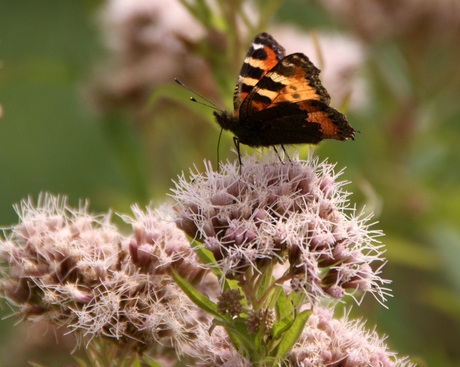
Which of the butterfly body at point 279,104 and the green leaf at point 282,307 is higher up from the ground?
the butterfly body at point 279,104

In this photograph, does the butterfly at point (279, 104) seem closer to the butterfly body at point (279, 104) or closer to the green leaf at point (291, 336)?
the butterfly body at point (279, 104)

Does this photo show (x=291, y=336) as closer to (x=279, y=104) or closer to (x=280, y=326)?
(x=280, y=326)

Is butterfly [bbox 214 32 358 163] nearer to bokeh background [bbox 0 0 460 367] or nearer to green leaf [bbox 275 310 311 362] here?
bokeh background [bbox 0 0 460 367]

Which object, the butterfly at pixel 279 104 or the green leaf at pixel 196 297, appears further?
the butterfly at pixel 279 104

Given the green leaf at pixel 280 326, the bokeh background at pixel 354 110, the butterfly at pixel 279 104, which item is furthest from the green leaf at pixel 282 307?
the bokeh background at pixel 354 110

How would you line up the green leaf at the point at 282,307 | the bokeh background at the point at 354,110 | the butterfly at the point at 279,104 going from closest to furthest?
1. the green leaf at the point at 282,307
2. the butterfly at the point at 279,104
3. the bokeh background at the point at 354,110

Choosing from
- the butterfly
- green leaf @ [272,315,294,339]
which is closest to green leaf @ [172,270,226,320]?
green leaf @ [272,315,294,339]
